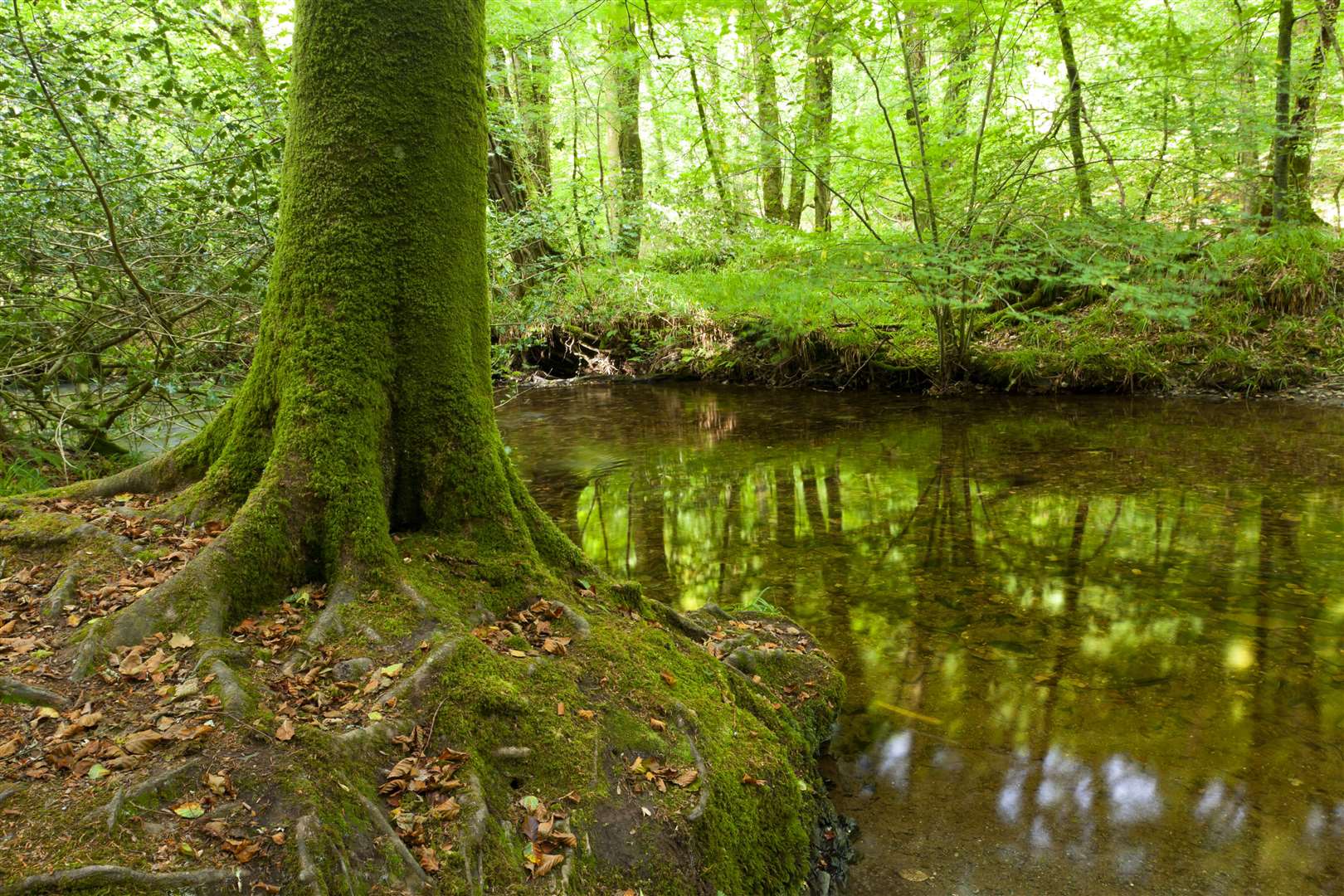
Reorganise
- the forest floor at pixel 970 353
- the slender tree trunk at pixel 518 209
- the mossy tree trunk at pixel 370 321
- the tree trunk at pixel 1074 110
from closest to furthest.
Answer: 1. the mossy tree trunk at pixel 370 321
2. the slender tree trunk at pixel 518 209
3. the tree trunk at pixel 1074 110
4. the forest floor at pixel 970 353

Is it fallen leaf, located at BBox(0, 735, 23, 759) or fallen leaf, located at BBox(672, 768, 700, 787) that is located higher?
fallen leaf, located at BBox(0, 735, 23, 759)

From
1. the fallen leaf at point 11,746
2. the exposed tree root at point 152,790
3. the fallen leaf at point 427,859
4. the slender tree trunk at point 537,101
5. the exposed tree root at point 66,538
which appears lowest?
the fallen leaf at point 427,859

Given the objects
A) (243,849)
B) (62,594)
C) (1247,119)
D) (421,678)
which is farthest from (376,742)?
(1247,119)

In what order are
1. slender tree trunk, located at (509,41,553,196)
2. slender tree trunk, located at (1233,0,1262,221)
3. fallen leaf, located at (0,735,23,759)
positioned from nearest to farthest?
fallen leaf, located at (0,735,23,759) < slender tree trunk, located at (1233,0,1262,221) < slender tree trunk, located at (509,41,553,196)

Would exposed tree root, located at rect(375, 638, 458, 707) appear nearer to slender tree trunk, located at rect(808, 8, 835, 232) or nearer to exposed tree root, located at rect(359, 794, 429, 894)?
exposed tree root, located at rect(359, 794, 429, 894)

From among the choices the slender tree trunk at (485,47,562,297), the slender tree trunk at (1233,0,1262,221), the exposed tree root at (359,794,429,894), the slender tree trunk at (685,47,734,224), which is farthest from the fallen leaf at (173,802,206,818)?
the slender tree trunk at (1233,0,1262,221)

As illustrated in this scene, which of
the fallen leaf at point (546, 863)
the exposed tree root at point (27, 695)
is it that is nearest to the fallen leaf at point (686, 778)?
the fallen leaf at point (546, 863)

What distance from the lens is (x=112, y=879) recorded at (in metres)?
1.75

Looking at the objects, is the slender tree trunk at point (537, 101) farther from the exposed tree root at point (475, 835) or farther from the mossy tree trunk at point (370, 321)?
the exposed tree root at point (475, 835)

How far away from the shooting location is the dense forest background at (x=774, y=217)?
648cm

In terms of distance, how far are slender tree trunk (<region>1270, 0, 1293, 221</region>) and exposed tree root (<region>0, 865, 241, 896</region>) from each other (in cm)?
1323

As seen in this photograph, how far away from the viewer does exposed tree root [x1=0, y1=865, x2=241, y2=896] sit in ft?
5.54

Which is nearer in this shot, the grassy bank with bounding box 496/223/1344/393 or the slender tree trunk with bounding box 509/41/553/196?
the grassy bank with bounding box 496/223/1344/393

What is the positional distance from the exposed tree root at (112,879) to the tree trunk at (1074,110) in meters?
12.3
